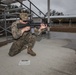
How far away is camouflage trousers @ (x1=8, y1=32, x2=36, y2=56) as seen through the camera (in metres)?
3.68

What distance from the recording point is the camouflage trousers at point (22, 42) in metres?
3.68

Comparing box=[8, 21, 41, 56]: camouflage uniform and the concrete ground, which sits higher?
box=[8, 21, 41, 56]: camouflage uniform

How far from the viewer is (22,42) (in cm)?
370

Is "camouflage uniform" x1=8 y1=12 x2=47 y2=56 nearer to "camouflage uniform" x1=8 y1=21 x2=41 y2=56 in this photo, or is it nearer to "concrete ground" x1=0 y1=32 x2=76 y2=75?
"camouflage uniform" x1=8 y1=21 x2=41 y2=56

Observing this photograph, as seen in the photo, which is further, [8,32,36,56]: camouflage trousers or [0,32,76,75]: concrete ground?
[8,32,36,56]: camouflage trousers

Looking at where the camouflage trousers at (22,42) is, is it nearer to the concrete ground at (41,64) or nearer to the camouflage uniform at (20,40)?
the camouflage uniform at (20,40)

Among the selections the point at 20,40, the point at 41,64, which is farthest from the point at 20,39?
the point at 41,64

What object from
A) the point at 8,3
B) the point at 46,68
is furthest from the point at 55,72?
the point at 8,3

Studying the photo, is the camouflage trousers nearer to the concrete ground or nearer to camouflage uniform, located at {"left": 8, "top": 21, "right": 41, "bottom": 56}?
camouflage uniform, located at {"left": 8, "top": 21, "right": 41, "bottom": 56}

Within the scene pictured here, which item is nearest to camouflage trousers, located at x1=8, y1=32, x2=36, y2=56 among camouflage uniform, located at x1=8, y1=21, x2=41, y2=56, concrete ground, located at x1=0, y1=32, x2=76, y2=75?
camouflage uniform, located at x1=8, y1=21, x2=41, y2=56

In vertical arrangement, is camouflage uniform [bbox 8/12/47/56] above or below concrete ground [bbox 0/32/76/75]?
above

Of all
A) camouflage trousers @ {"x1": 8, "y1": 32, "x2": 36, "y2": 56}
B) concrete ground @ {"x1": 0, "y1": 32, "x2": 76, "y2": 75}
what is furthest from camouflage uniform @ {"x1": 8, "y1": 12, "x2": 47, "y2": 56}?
concrete ground @ {"x1": 0, "y1": 32, "x2": 76, "y2": 75}

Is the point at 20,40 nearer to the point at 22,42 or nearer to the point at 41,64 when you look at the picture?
the point at 22,42

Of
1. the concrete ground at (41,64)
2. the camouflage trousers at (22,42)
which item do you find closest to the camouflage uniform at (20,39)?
the camouflage trousers at (22,42)
